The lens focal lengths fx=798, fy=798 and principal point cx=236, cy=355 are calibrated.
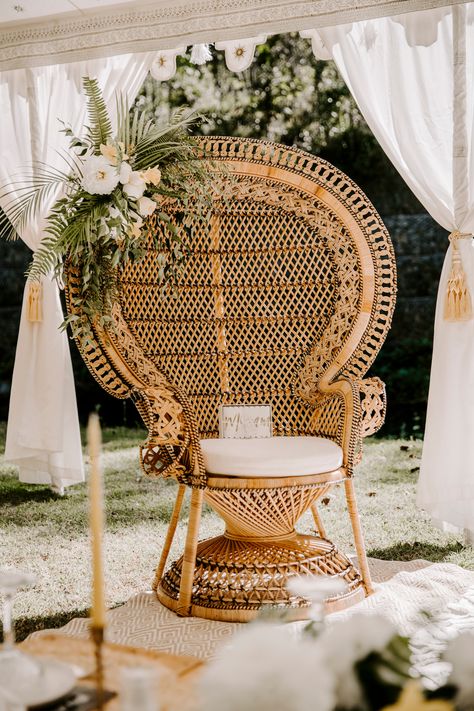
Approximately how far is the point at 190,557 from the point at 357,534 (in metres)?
0.56

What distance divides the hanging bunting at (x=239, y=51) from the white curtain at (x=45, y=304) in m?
0.45

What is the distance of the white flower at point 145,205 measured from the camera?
105 inches

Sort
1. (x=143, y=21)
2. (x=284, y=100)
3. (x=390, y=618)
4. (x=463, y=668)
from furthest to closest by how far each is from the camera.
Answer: (x=284, y=100), (x=143, y=21), (x=390, y=618), (x=463, y=668)

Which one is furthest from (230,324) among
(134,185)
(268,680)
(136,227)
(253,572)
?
(268,680)

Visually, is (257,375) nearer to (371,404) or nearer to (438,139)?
(371,404)

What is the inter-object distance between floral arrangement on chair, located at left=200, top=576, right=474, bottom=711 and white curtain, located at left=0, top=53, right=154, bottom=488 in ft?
9.52

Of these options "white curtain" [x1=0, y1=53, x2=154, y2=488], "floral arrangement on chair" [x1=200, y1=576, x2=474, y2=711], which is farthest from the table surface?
"white curtain" [x1=0, y1=53, x2=154, y2=488]

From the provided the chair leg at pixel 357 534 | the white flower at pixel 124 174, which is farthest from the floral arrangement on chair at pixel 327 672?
the white flower at pixel 124 174

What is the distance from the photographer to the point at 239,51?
368cm

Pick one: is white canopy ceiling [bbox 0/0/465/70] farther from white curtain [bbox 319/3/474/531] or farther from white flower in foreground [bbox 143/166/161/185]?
white flower in foreground [bbox 143/166/161/185]

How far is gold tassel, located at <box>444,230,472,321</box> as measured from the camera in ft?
10.3

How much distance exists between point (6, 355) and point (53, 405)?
355cm

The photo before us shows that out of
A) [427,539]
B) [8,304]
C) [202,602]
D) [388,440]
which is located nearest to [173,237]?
[202,602]

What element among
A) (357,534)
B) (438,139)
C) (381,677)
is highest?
(438,139)
